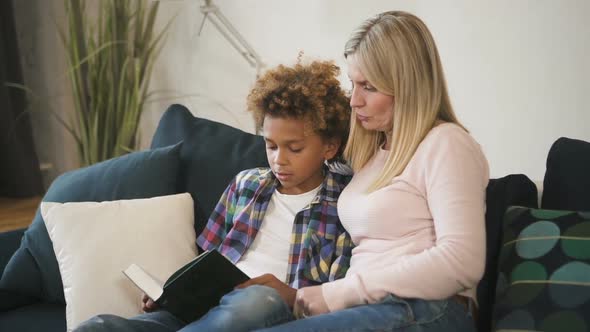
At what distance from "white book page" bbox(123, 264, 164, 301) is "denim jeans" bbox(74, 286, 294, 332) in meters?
0.11

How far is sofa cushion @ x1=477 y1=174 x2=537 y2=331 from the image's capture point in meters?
1.71

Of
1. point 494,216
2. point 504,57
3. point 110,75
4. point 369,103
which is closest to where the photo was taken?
point 369,103

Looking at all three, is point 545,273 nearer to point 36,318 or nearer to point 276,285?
point 276,285

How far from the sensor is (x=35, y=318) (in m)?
1.99

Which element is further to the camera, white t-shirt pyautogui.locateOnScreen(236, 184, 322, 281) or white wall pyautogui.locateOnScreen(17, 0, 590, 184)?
white wall pyautogui.locateOnScreen(17, 0, 590, 184)

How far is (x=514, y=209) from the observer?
1.71 meters

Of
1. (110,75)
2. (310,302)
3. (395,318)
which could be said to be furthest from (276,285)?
(110,75)

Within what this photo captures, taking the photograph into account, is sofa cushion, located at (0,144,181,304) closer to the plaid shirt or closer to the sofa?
the sofa

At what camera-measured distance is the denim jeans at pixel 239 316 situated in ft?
4.68

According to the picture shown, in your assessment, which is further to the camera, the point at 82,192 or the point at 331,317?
the point at 82,192

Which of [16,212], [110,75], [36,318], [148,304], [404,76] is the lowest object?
[16,212]

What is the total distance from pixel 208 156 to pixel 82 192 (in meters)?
0.38

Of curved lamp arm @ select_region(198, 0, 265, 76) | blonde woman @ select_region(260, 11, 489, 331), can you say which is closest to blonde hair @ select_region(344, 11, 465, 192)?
blonde woman @ select_region(260, 11, 489, 331)

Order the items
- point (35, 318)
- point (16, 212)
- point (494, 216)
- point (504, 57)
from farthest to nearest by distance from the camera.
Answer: point (16, 212)
point (504, 57)
point (35, 318)
point (494, 216)
